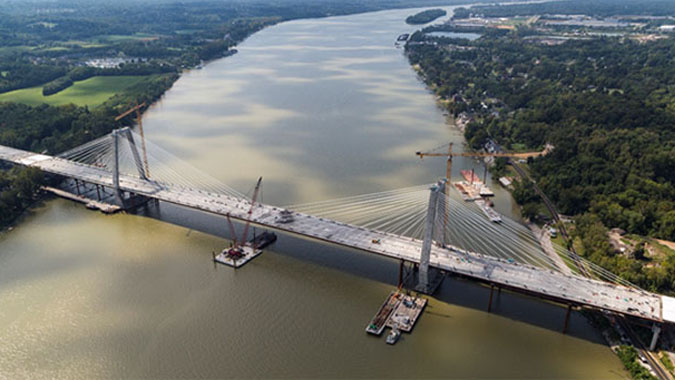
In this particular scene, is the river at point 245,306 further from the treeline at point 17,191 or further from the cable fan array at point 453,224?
the cable fan array at point 453,224

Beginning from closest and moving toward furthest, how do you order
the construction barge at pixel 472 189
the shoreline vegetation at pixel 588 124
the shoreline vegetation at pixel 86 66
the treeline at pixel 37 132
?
the shoreline vegetation at pixel 588 124 < the treeline at pixel 37 132 < the construction barge at pixel 472 189 < the shoreline vegetation at pixel 86 66

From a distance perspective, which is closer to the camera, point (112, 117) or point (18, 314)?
point (18, 314)

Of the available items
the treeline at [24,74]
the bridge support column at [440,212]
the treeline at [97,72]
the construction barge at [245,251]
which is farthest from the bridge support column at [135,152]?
the treeline at [24,74]

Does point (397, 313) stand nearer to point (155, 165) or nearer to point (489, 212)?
point (489, 212)

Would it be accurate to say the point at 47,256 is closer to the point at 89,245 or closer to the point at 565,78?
the point at 89,245

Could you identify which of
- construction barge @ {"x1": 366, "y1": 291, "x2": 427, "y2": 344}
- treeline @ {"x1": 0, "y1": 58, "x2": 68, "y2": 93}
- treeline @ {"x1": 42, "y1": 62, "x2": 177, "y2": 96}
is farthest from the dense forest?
treeline @ {"x1": 0, "y1": 58, "x2": 68, "y2": 93}

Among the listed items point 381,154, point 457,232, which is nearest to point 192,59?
point 381,154
